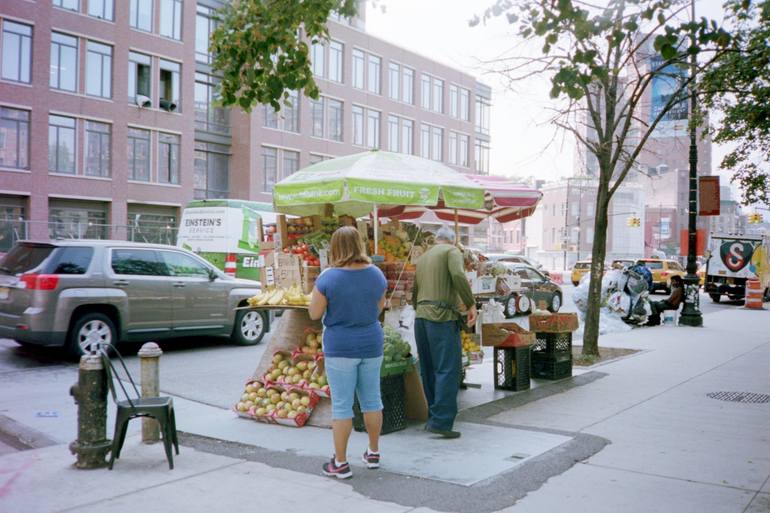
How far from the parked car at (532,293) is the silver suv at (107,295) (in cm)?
975

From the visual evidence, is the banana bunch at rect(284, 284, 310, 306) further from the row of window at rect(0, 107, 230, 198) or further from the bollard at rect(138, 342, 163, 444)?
the row of window at rect(0, 107, 230, 198)

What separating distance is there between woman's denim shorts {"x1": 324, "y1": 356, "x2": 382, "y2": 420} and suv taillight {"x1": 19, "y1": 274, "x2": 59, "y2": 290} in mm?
6496

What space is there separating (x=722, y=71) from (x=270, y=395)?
33.8ft

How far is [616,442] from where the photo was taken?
633cm

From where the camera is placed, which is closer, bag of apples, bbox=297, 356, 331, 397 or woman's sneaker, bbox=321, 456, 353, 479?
woman's sneaker, bbox=321, 456, 353, 479

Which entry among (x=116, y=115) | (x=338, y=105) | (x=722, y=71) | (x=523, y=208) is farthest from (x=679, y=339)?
(x=338, y=105)

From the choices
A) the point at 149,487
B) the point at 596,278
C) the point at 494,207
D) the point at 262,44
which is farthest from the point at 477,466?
the point at 596,278

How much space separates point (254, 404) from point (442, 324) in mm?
2164

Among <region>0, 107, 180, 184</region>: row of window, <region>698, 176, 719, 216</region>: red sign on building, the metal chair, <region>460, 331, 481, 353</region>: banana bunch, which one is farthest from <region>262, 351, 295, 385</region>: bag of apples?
<region>0, 107, 180, 184</region>: row of window

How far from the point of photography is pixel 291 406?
23.0ft

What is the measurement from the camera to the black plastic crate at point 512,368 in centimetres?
864

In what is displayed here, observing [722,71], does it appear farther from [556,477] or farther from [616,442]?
[556,477]

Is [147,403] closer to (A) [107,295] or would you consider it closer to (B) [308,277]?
(B) [308,277]

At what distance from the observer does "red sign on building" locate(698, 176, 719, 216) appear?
675 inches
